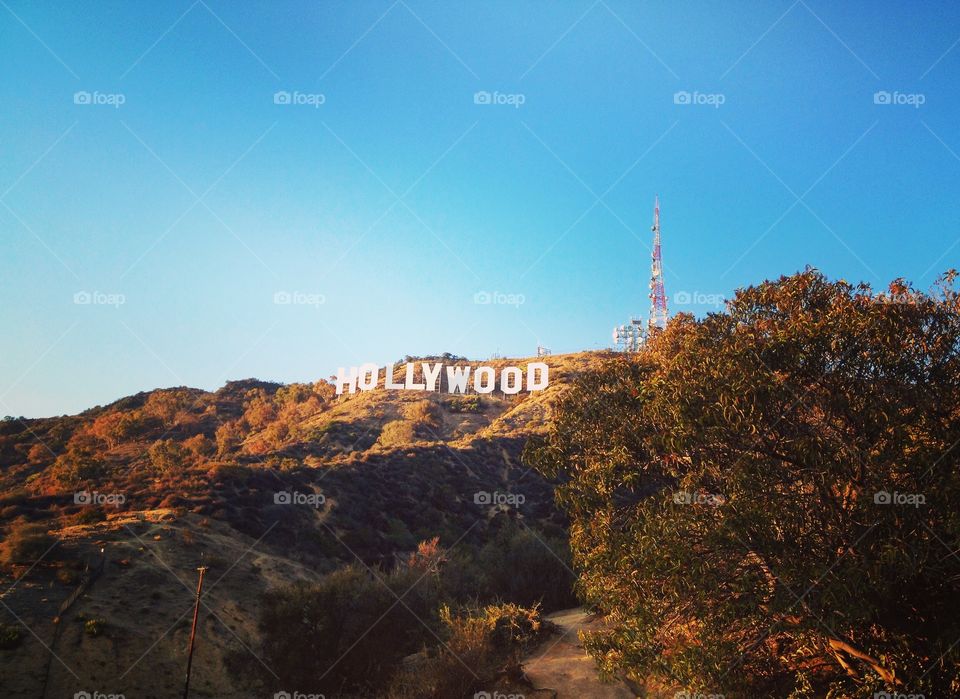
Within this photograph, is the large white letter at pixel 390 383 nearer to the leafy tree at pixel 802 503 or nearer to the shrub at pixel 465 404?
the shrub at pixel 465 404

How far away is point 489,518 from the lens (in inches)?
1751

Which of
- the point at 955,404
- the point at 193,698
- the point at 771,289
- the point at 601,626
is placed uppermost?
the point at 771,289

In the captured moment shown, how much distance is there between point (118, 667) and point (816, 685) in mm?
21376

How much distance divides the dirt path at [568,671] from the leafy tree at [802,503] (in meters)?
5.42

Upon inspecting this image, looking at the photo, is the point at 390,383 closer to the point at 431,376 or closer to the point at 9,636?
the point at 431,376

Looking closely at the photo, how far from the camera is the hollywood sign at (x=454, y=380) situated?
86688mm

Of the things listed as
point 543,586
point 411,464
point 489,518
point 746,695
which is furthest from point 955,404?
point 411,464

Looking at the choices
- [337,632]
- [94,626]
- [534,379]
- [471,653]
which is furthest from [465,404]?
[94,626]

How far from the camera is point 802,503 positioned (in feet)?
42.8

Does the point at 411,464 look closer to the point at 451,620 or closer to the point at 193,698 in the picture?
the point at 451,620

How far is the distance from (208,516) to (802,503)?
30.2 metres

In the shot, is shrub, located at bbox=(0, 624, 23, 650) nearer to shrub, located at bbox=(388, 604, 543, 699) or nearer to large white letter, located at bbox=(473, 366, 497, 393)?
shrub, located at bbox=(388, 604, 543, 699)

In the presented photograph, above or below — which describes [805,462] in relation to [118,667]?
above

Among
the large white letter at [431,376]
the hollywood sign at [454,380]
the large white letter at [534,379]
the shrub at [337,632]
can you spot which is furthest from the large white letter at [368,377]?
the shrub at [337,632]
